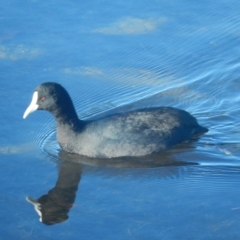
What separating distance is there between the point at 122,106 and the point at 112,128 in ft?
3.54

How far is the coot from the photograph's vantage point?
870 cm

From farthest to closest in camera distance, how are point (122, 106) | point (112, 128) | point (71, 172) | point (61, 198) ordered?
A: point (122, 106), point (112, 128), point (71, 172), point (61, 198)

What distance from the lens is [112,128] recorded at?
873 cm

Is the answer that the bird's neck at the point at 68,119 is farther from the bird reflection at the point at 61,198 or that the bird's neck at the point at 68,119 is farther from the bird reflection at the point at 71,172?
the bird reflection at the point at 61,198

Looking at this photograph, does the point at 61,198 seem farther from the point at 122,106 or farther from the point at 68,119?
the point at 122,106

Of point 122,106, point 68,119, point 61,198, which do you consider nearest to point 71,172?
point 61,198

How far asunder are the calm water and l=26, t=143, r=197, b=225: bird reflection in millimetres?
14

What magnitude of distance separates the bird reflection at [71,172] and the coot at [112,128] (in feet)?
0.28

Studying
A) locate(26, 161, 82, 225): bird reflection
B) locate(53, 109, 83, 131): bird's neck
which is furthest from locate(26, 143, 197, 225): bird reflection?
locate(53, 109, 83, 131): bird's neck

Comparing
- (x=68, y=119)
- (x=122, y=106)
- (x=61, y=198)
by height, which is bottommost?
(x=61, y=198)

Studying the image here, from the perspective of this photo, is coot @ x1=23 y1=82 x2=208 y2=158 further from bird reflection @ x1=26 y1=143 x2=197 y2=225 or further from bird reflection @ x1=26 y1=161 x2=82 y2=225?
bird reflection @ x1=26 y1=161 x2=82 y2=225

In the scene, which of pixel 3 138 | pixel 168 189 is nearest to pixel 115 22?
pixel 3 138

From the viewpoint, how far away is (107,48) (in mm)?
11000

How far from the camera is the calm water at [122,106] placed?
7648 millimetres
